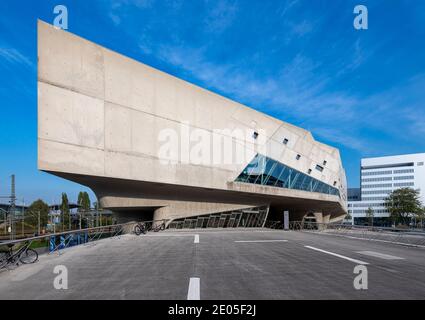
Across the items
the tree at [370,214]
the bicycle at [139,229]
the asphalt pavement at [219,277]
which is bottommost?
the tree at [370,214]

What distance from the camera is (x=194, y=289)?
251 inches

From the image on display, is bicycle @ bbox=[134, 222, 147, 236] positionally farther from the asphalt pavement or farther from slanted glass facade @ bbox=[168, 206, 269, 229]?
the asphalt pavement

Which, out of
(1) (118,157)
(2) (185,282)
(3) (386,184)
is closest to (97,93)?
(1) (118,157)

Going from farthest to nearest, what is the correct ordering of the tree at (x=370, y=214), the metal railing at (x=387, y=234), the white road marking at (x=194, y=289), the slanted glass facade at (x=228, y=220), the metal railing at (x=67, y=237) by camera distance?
1. the tree at (x=370, y=214)
2. the slanted glass facade at (x=228, y=220)
3. the metal railing at (x=387, y=234)
4. the metal railing at (x=67, y=237)
5. the white road marking at (x=194, y=289)

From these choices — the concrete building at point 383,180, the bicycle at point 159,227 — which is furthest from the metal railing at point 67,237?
the concrete building at point 383,180

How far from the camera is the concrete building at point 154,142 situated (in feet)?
64.1

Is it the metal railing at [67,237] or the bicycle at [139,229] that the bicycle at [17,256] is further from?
the bicycle at [139,229]

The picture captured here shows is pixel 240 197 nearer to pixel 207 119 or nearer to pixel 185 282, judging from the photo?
pixel 207 119

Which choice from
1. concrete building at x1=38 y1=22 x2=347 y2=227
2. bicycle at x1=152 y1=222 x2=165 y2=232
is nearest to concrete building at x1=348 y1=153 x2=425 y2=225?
concrete building at x1=38 y1=22 x2=347 y2=227

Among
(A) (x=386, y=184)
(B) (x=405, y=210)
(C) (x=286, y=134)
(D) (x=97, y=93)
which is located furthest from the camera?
(A) (x=386, y=184)

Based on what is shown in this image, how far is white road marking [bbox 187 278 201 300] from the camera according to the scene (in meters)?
5.79

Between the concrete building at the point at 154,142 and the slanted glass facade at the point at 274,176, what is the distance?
0.39 ft

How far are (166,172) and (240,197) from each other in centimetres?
1195

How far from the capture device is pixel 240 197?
3431cm
